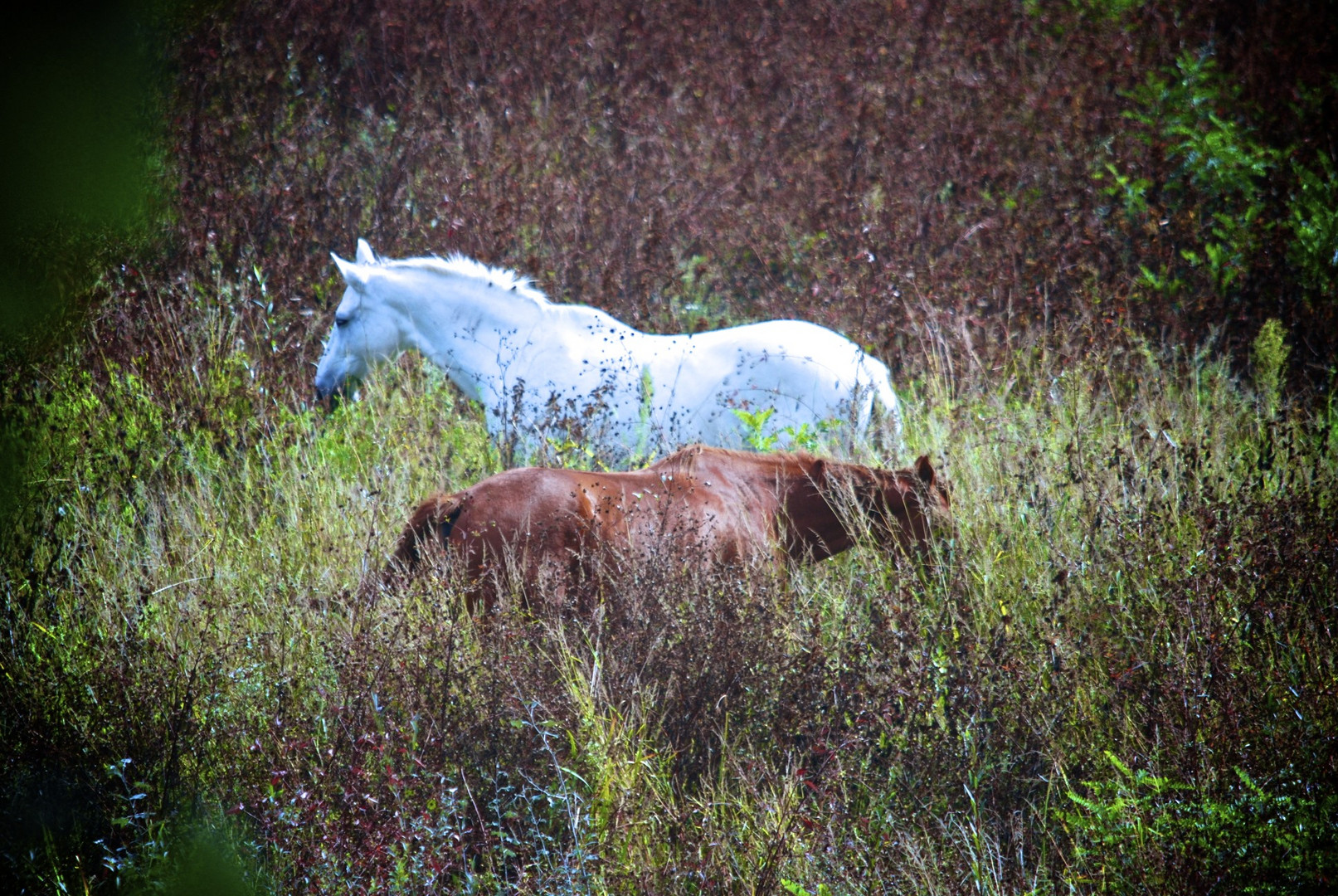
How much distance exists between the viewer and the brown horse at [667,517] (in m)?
3.58

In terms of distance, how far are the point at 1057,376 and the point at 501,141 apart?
201 inches

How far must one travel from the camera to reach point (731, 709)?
309 cm

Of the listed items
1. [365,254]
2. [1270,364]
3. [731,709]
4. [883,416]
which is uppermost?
[365,254]

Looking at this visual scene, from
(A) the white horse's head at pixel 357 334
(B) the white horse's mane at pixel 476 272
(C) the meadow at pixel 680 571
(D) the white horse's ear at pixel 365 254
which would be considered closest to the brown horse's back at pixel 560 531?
(C) the meadow at pixel 680 571

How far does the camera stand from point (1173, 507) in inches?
149

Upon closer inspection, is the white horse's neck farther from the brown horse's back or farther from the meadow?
the brown horse's back

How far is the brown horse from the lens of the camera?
11.8 ft

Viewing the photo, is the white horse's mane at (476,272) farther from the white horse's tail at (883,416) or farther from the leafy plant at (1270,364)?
the leafy plant at (1270,364)

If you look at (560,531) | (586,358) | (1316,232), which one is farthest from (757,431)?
(1316,232)

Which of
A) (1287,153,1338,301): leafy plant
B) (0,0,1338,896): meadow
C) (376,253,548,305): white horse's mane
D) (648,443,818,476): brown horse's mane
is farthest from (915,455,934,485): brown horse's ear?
(1287,153,1338,301): leafy plant

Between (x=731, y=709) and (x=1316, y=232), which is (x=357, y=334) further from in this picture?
(x=1316, y=232)

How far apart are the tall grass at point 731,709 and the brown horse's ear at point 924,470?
248 mm

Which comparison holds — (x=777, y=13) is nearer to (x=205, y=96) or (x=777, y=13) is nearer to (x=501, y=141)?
(x=501, y=141)

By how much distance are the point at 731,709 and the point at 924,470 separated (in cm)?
142
